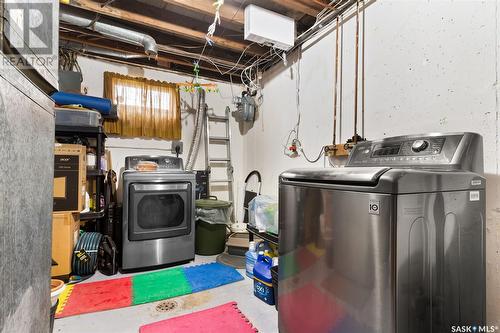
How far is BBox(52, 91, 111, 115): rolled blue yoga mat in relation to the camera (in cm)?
246

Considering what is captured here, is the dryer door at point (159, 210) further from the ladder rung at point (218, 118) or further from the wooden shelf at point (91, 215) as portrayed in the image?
the ladder rung at point (218, 118)

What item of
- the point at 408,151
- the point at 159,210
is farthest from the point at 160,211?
the point at 408,151

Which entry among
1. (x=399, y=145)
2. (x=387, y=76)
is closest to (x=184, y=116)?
(x=387, y=76)

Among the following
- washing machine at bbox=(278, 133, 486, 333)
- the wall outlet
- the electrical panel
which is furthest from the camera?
the wall outlet

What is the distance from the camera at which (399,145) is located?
1.24 m

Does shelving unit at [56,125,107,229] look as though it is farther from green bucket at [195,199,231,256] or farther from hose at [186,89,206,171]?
hose at [186,89,206,171]

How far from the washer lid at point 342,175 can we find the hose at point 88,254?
6.81 feet

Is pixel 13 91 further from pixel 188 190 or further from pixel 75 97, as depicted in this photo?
pixel 75 97

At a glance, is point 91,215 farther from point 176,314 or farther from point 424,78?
point 424,78

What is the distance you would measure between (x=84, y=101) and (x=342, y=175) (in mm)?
2805

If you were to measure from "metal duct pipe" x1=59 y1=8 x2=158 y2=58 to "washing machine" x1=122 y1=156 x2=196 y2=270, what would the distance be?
51.4 inches

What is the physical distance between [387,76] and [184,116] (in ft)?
8.89

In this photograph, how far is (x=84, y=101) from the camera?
257 centimetres

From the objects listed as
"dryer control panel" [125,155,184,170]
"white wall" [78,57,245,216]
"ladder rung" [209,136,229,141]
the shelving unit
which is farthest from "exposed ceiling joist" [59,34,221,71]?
"dryer control panel" [125,155,184,170]
